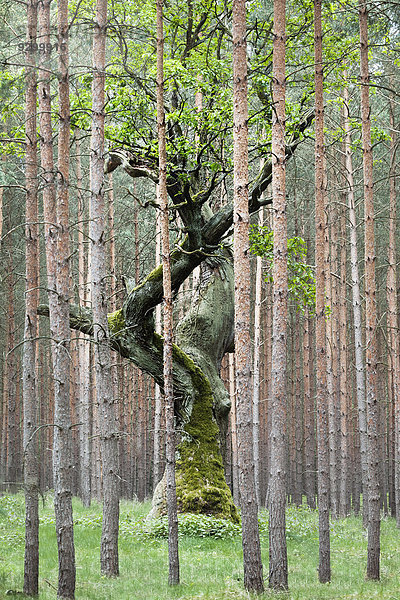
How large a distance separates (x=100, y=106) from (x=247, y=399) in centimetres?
539

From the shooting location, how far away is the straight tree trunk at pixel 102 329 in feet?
32.4

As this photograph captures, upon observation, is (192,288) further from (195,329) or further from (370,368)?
(370,368)

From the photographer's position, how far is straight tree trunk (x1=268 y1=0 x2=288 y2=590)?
854 cm

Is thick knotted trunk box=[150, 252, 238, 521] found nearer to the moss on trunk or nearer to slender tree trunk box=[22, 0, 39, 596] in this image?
the moss on trunk

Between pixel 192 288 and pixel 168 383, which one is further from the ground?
pixel 192 288

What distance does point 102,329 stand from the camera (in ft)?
32.4

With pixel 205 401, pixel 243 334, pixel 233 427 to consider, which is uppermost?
pixel 243 334

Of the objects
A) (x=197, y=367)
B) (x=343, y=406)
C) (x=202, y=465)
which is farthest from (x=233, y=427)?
(x=202, y=465)

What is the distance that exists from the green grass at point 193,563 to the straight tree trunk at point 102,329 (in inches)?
27.0

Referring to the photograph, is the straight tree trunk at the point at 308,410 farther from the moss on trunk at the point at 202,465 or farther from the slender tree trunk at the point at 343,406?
the moss on trunk at the point at 202,465

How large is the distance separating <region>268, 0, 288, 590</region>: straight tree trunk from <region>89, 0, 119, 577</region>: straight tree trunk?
8.78 feet

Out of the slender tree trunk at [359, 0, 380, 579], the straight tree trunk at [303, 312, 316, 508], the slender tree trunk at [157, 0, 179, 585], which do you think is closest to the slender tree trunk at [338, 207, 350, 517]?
the straight tree trunk at [303, 312, 316, 508]

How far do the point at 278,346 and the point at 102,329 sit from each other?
285 cm

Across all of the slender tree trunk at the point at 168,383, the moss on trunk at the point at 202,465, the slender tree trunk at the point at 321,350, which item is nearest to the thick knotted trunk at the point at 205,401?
the moss on trunk at the point at 202,465
